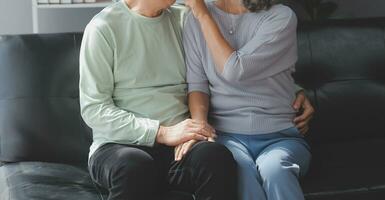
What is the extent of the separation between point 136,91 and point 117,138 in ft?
0.55

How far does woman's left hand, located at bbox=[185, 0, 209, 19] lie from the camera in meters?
1.91

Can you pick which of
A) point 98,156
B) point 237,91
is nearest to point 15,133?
point 98,156

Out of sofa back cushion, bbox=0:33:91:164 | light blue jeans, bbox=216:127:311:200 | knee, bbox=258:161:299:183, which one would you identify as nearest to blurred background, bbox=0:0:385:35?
sofa back cushion, bbox=0:33:91:164

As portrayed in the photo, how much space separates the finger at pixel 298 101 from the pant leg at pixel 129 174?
1.73ft

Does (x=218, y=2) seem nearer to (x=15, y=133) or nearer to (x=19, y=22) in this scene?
(x=15, y=133)

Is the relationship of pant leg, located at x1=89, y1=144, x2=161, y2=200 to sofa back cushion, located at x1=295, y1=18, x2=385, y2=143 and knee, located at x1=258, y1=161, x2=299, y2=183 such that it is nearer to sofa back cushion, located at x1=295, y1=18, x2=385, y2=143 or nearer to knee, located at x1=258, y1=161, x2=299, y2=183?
Result: knee, located at x1=258, y1=161, x2=299, y2=183

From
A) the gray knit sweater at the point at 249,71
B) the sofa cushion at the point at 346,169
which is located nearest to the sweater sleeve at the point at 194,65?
the gray knit sweater at the point at 249,71

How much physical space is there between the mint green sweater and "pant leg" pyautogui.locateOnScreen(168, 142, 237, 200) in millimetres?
151

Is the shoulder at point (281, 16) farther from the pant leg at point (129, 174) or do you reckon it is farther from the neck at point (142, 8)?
the pant leg at point (129, 174)

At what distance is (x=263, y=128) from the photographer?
1905 mm

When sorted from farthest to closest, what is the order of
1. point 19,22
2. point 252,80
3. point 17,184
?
point 19,22
point 252,80
point 17,184

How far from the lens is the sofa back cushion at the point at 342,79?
2.24 metres

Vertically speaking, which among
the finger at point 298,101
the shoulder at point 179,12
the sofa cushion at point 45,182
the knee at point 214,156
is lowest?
the sofa cushion at point 45,182

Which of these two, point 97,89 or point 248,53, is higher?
point 248,53
